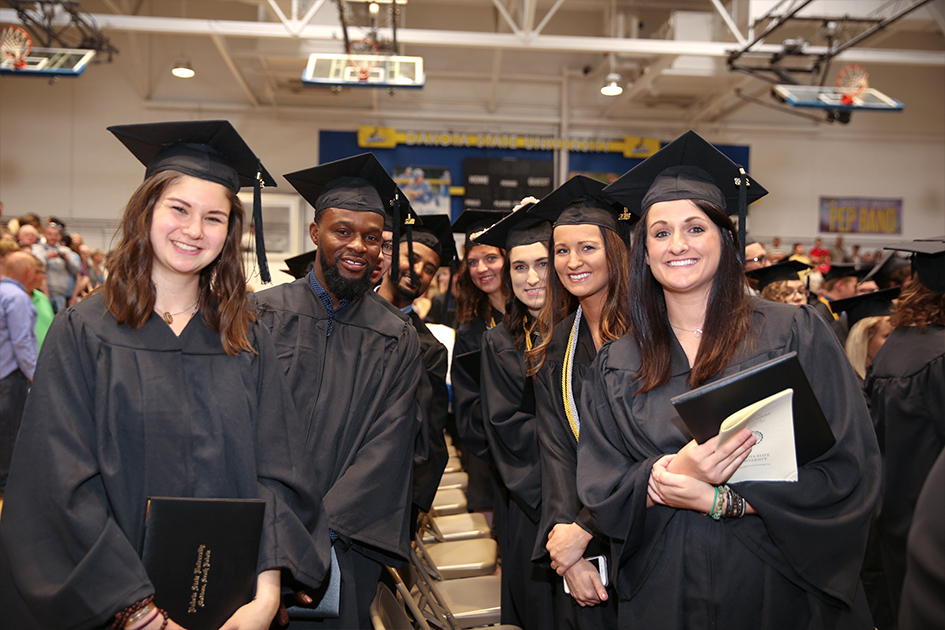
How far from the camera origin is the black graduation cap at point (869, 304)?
4343 mm

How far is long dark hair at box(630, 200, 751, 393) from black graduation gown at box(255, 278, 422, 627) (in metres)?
1.00

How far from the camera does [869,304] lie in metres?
4.43

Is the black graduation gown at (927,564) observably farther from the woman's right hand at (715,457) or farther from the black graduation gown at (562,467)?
the black graduation gown at (562,467)

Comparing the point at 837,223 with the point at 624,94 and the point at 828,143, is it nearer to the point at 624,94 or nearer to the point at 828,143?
the point at 828,143

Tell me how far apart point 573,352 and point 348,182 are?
1229mm

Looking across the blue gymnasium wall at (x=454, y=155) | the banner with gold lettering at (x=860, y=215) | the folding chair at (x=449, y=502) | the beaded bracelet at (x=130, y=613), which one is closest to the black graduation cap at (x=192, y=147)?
the beaded bracelet at (x=130, y=613)

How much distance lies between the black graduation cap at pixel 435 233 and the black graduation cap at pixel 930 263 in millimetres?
2605

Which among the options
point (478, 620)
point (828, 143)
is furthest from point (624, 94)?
point (478, 620)

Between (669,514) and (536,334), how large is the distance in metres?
1.27

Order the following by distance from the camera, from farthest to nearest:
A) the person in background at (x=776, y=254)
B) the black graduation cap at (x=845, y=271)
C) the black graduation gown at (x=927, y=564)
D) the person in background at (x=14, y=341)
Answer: the person in background at (x=776, y=254) < the black graduation cap at (x=845, y=271) < the person in background at (x=14, y=341) < the black graduation gown at (x=927, y=564)

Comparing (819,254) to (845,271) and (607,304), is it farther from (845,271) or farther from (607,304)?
(607,304)

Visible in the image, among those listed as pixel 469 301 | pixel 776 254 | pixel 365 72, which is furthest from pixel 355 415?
pixel 776 254

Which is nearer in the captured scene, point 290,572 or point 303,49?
point 290,572

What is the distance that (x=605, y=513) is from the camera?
1885 millimetres
